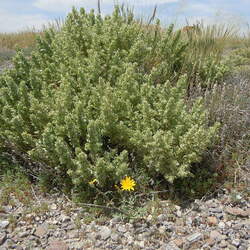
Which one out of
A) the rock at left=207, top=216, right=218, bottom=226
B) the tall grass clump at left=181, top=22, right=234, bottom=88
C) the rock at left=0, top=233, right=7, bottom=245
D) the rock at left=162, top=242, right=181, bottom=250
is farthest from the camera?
the tall grass clump at left=181, top=22, right=234, bottom=88

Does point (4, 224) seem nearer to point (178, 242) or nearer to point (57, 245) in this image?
point (57, 245)

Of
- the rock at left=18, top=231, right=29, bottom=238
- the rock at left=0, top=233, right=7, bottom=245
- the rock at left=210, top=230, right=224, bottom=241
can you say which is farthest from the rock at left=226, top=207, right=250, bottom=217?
the rock at left=0, top=233, right=7, bottom=245

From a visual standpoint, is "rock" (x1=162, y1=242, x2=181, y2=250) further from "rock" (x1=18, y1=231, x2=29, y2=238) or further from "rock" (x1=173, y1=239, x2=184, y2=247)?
"rock" (x1=18, y1=231, x2=29, y2=238)

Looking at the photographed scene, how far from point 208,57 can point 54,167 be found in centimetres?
316

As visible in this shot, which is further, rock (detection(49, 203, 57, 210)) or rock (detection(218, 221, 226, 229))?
rock (detection(49, 203, 57, 210))

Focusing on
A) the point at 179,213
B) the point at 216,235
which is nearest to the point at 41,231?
the point at 179,213

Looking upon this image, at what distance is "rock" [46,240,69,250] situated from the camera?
2.65 meters

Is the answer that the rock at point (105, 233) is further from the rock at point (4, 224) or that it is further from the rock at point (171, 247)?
the rock at point (4, 224)

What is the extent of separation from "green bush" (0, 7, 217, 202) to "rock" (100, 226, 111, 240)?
39 centimetres

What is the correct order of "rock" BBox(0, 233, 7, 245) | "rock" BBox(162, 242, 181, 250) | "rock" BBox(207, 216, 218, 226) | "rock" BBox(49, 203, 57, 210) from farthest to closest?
"rock" BBox(49, 203, 57, 210) → "rock" BBox(207, 216, 218, 226) → "rock" BBox(0, 233, 7, 245) → "rock" BBox(162, 242, 181, 250)

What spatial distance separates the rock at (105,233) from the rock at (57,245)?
30 cm

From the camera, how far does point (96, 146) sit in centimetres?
309

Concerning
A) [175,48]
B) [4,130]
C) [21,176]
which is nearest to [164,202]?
[21,176]

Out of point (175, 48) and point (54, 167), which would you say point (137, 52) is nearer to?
point (175, 48)
